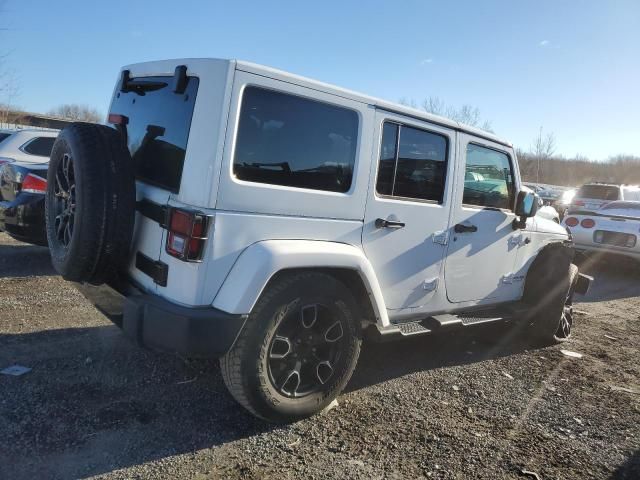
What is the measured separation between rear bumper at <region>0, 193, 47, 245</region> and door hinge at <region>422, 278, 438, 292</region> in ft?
12.7

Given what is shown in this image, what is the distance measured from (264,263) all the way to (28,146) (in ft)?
19.7

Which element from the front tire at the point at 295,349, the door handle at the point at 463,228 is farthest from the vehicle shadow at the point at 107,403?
the door handle at the point at 463,228

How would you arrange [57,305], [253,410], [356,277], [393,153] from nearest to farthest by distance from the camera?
[253,410]
[356,277]
[393,153]
[57,305]

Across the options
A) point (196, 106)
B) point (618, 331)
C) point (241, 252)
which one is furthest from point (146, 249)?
point (618, 331)

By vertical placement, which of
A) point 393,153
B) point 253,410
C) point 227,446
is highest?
point 393,153

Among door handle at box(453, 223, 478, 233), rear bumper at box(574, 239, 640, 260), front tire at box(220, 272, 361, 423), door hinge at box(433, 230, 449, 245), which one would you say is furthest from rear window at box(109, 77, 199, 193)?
rear bumper at box(574, 239, 640, 260)

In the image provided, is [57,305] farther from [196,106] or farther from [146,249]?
[196,106]

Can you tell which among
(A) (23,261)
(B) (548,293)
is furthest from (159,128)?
(A) (23,261)

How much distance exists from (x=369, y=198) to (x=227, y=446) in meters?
1.70

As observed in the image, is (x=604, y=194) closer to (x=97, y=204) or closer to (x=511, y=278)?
(x=511, y=278)

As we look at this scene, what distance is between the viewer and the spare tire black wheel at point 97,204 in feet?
8.71

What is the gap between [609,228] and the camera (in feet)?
29.6

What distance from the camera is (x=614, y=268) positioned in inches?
406

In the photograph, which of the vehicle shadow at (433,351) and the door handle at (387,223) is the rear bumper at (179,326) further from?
the vehicle shadow at (433,351)
